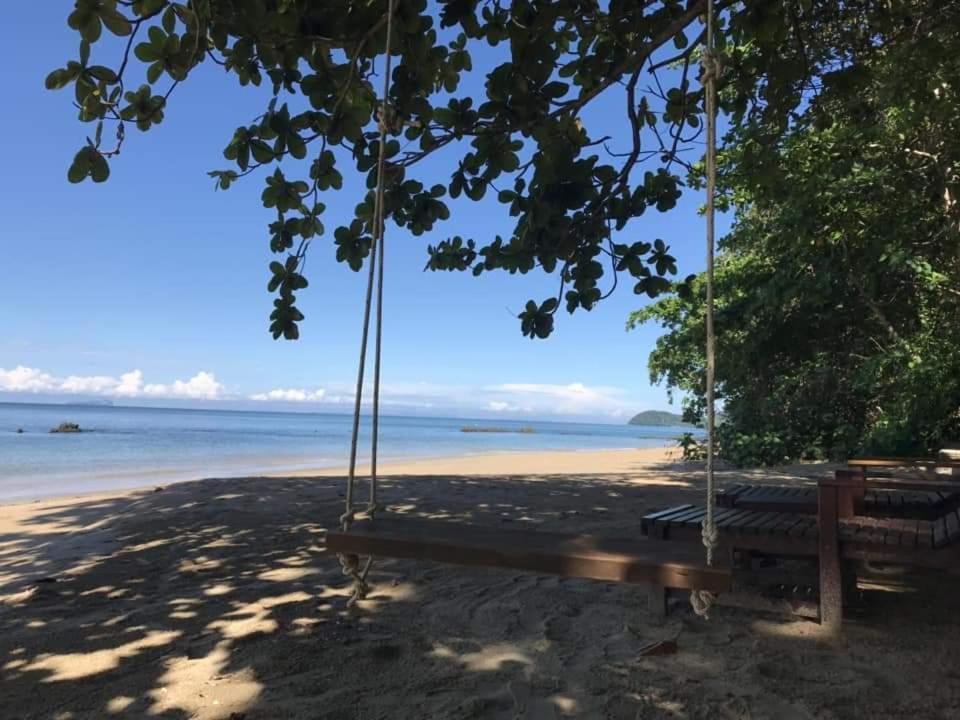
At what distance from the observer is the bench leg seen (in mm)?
3385

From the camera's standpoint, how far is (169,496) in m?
8.58

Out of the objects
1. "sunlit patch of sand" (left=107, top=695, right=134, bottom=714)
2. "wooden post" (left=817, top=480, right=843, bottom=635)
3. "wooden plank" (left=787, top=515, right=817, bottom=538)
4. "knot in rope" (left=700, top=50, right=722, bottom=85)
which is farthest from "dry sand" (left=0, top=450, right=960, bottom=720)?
"knot in rope" (left=700, top=50, right=722, bottom=85)

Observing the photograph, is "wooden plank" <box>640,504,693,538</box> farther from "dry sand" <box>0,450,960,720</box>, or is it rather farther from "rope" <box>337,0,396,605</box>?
"rope" <box>337,0,396,605</box>

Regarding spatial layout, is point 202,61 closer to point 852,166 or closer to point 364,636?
point 364,636

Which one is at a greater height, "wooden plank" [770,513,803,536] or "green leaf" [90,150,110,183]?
"green leaf" [90,150,110,183]

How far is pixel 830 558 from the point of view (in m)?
2.99

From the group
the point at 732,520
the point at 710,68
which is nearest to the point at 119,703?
the point at 732,520

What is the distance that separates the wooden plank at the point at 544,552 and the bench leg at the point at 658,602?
1445 mm

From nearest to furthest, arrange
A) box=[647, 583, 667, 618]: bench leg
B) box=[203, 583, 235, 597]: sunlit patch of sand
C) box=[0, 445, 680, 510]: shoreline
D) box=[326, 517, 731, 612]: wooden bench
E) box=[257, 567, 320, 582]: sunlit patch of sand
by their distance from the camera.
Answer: box=[326, 517, 731, 612]: wooden bench
box=[647, 583, 667, 618]: bench leg
box=[203, 583, 235, 597]: sunlit patch of sand
box=[257, 567, 320, 582]: sunlit patch of sand
box=[0, 445, 680, 510]: shoreline

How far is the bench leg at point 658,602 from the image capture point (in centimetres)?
338

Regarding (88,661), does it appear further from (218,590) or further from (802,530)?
(802,530)

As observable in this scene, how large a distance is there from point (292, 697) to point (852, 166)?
33.3 ft

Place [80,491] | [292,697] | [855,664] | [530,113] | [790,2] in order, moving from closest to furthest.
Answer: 1. [292,697]
2. [855,664]
3. [530,113]
4. [790,2]
5. [80,491]

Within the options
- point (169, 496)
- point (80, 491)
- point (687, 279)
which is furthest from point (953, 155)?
point (80, 491)
